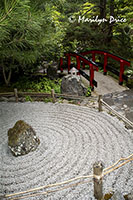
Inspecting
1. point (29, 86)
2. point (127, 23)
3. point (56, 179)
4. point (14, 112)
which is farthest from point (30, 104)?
point (127, 23)

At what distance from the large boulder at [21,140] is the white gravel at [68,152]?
17 cm

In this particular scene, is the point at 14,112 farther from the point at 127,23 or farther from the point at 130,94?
the point at 127,23

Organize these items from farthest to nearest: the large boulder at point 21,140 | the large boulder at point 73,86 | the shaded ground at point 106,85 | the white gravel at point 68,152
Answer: the shaded ground at point 106,85 < the large boulder at point 73,86 < the large boulder at point 21,140 < the white gravel at point 68,152

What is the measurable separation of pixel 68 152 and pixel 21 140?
1.43 m

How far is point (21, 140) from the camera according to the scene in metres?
4.68

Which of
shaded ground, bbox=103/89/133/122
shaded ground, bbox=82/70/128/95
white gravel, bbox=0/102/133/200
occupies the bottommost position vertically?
white gravel, bbox=0/102/133/200

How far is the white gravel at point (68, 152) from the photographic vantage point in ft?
12.3

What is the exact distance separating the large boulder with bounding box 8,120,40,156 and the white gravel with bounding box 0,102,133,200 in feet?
0.57

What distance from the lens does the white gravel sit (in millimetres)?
3744

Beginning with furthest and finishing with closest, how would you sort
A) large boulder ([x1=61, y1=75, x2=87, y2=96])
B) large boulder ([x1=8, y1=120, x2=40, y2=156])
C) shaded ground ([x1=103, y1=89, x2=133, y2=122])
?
large boulder ([x1=61, y1=75, x2=87, y2=96]) < shaded ground ([x1=103, y1=89, x2=133, y2=122]) < large boulder ([x1=8, y1=120, x2=40, y2=156])

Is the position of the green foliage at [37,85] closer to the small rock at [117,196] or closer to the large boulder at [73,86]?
the large boulder at [73,86]

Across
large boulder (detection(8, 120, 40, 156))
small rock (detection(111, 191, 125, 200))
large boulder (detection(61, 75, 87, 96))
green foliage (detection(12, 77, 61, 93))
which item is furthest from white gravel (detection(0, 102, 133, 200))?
green foliage (detection(12, 77, 61, 93))

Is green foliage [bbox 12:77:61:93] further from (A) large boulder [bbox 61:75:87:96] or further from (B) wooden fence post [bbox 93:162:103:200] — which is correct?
(B) wooden fence post [bbox 93:162:103:200]

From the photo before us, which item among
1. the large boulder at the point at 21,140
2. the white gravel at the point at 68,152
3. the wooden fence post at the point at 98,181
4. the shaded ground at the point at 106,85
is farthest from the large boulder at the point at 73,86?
the wooden fence post at the point at 98,181
